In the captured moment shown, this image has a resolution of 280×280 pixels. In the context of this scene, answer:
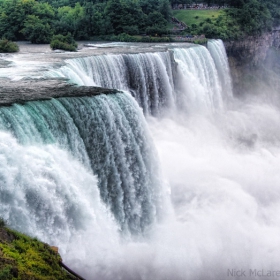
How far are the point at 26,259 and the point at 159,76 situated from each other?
18.1 m

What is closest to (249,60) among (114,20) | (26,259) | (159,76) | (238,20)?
(238,20)

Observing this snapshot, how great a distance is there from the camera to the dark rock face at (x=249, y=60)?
40.5 metres

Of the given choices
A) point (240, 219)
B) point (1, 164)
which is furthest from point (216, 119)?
point (1, 164)

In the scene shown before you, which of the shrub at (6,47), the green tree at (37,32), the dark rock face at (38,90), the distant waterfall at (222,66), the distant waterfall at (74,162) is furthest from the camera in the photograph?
the distant waterfall at (222,66)

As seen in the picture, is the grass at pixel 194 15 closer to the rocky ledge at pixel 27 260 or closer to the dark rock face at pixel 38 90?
the dark rock face at pixel 38 90

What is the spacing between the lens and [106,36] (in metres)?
41.1

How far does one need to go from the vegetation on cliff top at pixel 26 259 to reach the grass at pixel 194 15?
4212 cm

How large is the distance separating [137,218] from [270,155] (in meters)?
13.7

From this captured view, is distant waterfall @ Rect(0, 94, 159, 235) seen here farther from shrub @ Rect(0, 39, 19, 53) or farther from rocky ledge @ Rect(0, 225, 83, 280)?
shrub @ Rect(0, 39, 19, 53)

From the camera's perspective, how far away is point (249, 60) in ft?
142

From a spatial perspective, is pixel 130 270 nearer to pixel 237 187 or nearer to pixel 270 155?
pixel 237 187

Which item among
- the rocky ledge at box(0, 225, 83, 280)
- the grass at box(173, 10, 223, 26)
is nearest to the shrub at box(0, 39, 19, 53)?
the rocky ledge at box(0, 225, 83, 280)

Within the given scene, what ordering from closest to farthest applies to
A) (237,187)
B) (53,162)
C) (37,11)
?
(53,162), (237,187), (37,11)

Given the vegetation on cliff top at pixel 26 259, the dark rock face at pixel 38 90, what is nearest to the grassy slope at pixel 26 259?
the vegetation on cliff top at pixel 26 259
